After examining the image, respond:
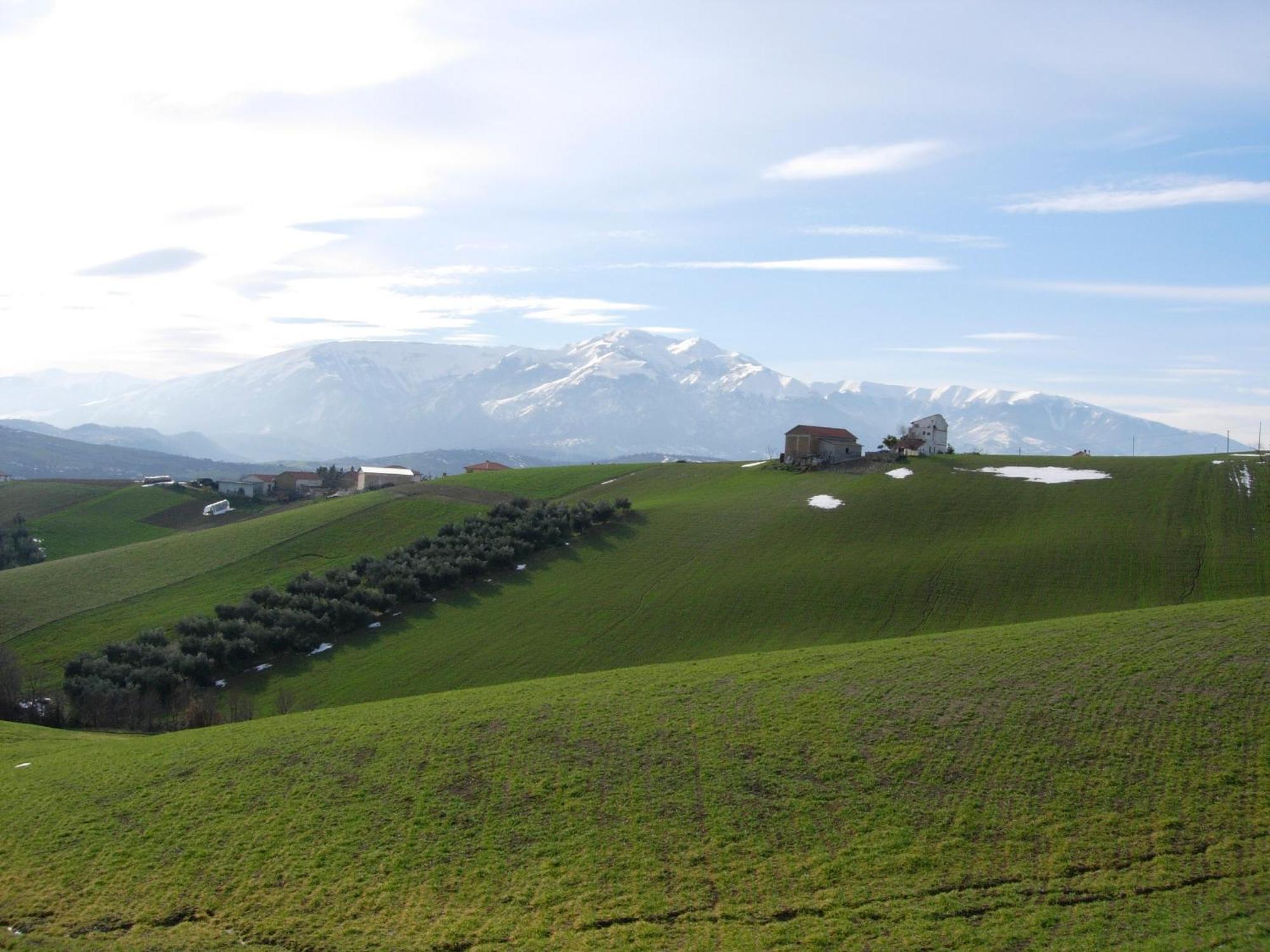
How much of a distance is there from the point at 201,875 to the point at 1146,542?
6249 centimetres

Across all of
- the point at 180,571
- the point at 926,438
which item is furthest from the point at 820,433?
the point at 180,571

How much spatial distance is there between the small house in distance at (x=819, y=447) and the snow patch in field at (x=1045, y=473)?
15706mm

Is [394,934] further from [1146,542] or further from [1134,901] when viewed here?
[1146,542]

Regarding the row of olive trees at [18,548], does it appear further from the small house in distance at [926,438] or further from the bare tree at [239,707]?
the small house in distance at [926,438]

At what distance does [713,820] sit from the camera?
78.7 feet

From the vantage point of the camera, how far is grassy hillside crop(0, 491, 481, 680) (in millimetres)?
63219

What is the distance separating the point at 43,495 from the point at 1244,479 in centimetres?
14940

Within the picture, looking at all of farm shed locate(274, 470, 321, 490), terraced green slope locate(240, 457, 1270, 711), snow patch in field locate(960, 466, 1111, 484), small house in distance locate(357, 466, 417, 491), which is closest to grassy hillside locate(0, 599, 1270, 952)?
terraced green slope locate(240, 457, 1270, 711)

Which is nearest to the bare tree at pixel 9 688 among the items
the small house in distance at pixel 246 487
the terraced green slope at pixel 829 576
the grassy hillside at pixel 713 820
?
the terraced green slope at pixel 829 576

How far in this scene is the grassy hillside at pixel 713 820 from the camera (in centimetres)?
1970

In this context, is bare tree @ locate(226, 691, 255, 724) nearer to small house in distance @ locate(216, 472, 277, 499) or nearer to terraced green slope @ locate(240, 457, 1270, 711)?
terraced green slope @ locate(240, 457, 1270, 711)

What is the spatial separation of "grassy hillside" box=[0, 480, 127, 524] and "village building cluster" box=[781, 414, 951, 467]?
9767cm

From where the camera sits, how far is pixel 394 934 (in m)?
19.9

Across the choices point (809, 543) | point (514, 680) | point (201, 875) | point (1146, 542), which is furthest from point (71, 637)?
point (1146, 542)
